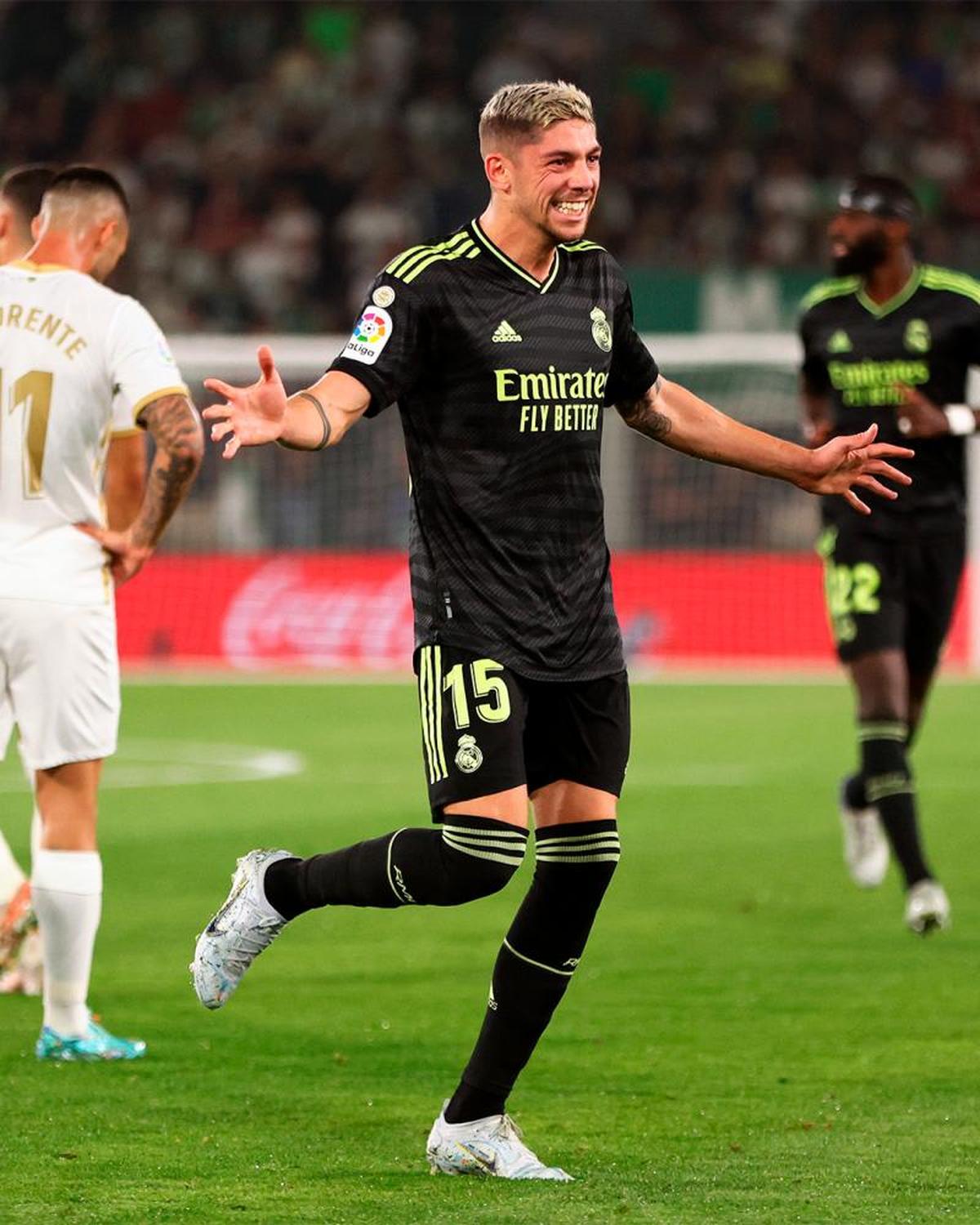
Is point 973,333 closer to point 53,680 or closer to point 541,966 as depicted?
point 53,680

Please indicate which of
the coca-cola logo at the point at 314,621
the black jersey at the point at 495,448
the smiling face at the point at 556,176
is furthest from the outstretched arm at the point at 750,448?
the coca-cola logo at the point at 314,621

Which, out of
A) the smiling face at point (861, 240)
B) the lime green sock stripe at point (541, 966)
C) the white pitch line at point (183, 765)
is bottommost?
the white pitch line at point (183, 765)

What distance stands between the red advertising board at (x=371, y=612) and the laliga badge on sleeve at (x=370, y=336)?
15140mm

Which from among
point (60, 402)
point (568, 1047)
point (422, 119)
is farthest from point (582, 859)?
point (422, 119)

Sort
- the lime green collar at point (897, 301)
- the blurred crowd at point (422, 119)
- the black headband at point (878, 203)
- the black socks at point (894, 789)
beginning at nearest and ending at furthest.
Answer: the black socks at point (894, 789) < the black headband at point (878, 203) < the lime green collar at point (897, 301) < the blurred crowd at point (422, 119)

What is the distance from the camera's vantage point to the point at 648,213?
26.3 metres

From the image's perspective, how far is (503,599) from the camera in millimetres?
5234

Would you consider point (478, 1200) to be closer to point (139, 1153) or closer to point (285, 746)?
point (139, 1153)

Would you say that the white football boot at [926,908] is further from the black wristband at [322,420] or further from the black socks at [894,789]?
the black wristband at [322,420]

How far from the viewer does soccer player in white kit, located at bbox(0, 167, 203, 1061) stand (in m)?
6.39

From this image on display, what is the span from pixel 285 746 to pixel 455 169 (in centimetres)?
1283

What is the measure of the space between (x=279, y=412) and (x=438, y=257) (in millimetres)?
800

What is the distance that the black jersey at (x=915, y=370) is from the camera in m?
9.01

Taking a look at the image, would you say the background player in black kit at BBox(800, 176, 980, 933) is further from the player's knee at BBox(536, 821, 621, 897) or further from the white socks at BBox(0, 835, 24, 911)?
the player's knee at BBox(536, 821, 621, 897)
